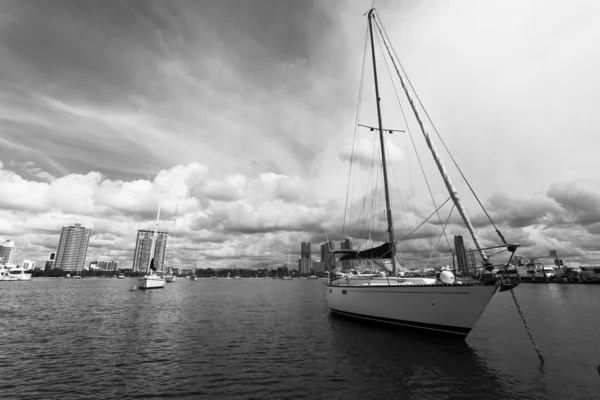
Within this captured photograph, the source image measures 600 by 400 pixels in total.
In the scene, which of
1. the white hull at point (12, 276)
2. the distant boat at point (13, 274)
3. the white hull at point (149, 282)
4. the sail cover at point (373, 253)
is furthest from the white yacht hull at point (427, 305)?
the distant boat at point (13, 274)

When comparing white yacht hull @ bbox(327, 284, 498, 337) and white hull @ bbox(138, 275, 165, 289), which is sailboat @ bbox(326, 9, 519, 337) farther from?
white hull @ bbox(138, 275, 165, 289)

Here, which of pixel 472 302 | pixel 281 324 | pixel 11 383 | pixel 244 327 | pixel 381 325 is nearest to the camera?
pixel 11 383

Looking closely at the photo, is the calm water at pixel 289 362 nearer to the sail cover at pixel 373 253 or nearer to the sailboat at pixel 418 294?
the sailboat at pixel 418 294

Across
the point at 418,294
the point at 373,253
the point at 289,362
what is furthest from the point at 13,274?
the point at 418,294

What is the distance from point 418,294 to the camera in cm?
2100

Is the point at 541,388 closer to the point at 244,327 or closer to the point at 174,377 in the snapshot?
the point at 174,377

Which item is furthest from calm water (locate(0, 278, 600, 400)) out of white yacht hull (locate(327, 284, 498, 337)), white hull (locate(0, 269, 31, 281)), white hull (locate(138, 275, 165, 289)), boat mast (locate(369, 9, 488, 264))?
white hull (locate(0, 269, 31, 281))

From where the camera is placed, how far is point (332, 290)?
1297 inches

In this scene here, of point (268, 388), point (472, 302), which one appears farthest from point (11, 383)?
point (472, 302)

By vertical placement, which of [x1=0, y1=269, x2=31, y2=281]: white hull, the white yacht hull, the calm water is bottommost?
the calm water

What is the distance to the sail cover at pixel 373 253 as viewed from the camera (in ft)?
93.6

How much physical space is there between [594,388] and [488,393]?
5.06 metres

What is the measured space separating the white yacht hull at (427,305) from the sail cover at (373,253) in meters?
4.62

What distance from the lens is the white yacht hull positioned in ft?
61.3
